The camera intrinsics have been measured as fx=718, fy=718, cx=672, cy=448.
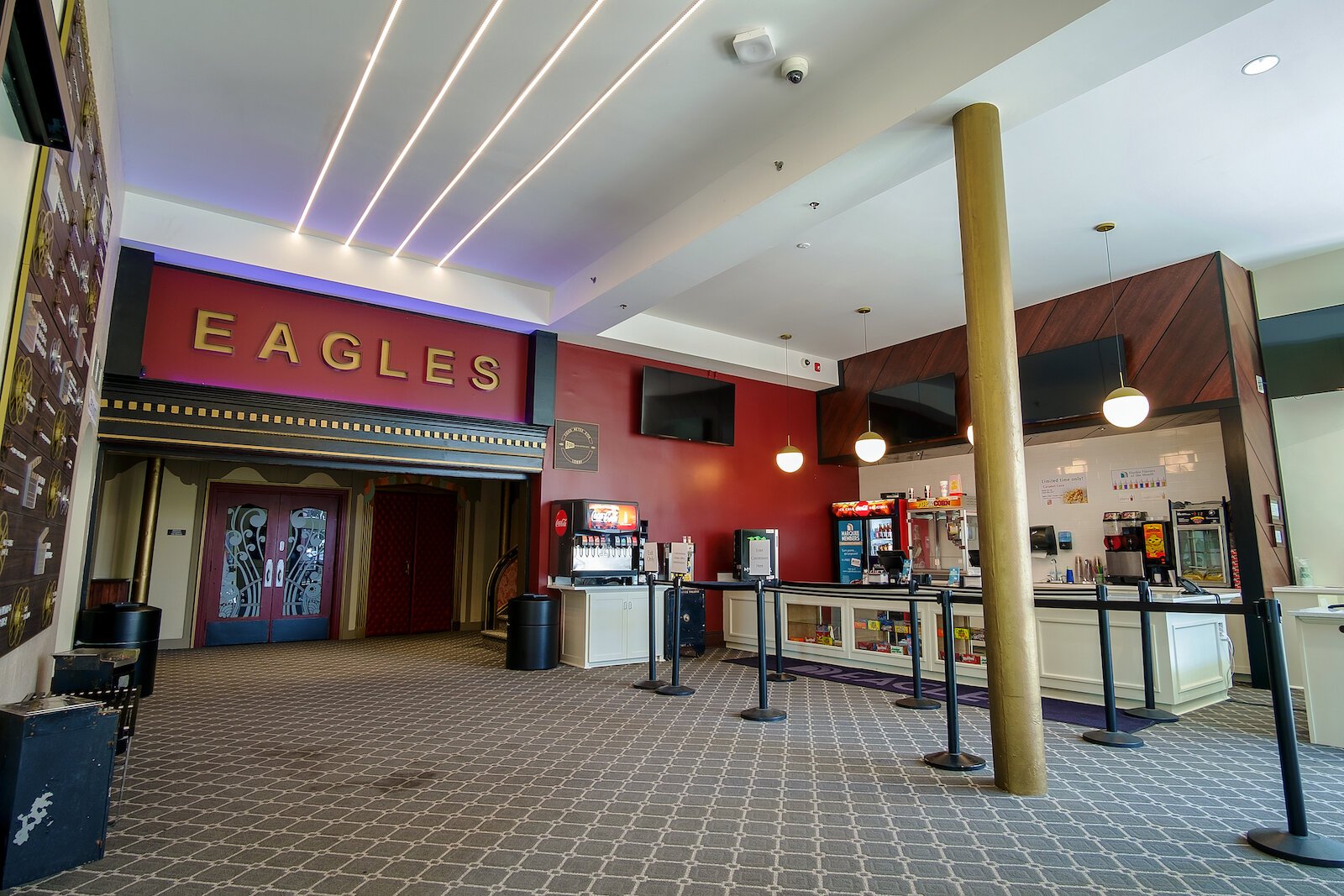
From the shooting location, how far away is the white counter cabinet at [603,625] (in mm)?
7605

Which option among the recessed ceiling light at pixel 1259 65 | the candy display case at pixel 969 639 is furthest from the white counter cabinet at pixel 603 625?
the recessed ceiling light at pixel 1259 65

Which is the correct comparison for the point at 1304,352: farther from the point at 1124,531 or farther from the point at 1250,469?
the point at 1124,531

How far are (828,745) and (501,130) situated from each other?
15.6ft

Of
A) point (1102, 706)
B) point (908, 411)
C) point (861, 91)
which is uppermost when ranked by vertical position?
point (861, 91)

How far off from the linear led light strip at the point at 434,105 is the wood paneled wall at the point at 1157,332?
6618 millimetres

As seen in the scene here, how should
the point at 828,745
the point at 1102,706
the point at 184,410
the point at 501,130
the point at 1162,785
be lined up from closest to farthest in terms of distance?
the point at 1162,785 < the point at 828,745 < the point at 501,130 < the point at 1102,706 < the point at 184,410

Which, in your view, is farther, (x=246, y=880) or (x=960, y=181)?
(x=960, y=181)

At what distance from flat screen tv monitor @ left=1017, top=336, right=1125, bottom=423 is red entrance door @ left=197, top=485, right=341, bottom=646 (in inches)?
376

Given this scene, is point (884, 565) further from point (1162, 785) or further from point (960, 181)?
point (960, 181)

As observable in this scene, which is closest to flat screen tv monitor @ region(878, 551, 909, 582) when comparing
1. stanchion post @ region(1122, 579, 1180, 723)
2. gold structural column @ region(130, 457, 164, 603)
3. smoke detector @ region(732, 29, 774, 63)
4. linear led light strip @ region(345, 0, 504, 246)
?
stanchion post @ region(1122, 579, 1180, 723)

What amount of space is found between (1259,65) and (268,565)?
11616 mm

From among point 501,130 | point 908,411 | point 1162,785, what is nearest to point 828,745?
point 1162,785

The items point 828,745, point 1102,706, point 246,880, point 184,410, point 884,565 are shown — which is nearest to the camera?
point 246,880

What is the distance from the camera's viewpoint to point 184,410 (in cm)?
629
